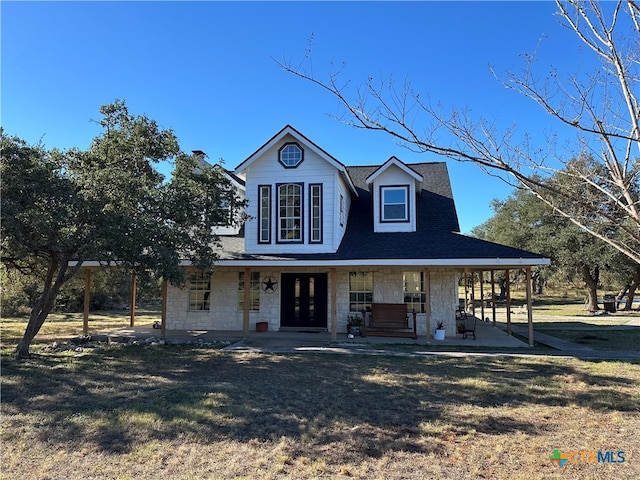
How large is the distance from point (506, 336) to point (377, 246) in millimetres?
5406

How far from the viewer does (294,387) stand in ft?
24.9

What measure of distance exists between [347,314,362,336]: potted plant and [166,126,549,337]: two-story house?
33 centimetres

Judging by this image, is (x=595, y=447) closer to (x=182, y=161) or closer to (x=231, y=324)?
(x=182, y=161)

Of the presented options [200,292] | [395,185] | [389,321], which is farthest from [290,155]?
[389,321]

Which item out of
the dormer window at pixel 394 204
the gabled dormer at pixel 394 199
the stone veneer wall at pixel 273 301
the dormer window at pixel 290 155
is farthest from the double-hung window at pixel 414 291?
the dormer window at pixel 290 155

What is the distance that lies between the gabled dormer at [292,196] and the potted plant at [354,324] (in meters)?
2.46

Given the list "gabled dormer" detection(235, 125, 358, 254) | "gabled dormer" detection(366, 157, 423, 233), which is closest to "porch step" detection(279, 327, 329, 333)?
"gabled dormer" detection(235, 125, 358, 254)

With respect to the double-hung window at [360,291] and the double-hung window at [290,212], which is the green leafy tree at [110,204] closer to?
the double-hung window at [290,212]

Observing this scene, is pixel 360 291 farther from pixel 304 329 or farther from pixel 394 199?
pixel 394 199

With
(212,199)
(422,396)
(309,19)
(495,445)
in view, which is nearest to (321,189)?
(212,199)

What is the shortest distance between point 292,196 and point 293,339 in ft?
15.6

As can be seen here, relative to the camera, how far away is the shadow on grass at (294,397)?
5309 mm

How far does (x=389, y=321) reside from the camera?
531 inches

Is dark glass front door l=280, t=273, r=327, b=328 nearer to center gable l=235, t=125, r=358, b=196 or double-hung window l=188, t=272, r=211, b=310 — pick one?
double-hung window l=188, t=272, r=211, b=310
